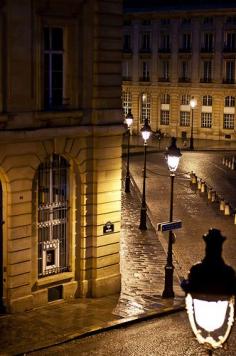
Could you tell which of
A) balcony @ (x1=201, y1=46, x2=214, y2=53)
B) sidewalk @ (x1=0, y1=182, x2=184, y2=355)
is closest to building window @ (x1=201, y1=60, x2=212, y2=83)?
balcony @ (x1=201, y1=46, x2=214, y2=53)

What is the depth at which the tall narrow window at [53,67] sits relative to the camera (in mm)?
20969

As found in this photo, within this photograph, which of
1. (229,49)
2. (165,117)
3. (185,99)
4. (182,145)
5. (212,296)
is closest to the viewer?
(212,296)

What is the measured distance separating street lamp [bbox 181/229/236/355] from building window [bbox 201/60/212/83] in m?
71.6

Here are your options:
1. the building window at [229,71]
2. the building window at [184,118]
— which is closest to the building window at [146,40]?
the building window at [184,118]

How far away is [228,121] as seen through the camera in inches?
3039

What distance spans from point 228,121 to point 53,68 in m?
57.6

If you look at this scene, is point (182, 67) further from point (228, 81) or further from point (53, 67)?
point (53, 67)

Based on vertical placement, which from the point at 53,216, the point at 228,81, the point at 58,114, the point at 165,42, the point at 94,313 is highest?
the point at 165,42

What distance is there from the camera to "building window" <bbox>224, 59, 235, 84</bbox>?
7669cm

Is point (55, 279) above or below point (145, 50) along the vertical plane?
below

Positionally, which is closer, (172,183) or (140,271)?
(172,183)

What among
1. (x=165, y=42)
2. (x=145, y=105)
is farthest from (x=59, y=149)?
(x=145, y=105)

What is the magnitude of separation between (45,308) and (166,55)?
6230cm

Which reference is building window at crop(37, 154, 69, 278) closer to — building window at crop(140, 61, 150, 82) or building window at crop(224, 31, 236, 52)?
building window at crop(224, 31, 236, 52)
